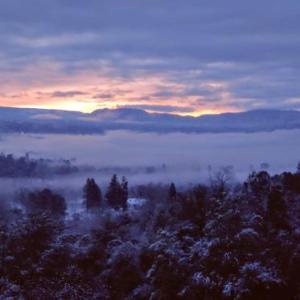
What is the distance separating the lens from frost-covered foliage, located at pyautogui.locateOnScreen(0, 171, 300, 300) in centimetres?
2017

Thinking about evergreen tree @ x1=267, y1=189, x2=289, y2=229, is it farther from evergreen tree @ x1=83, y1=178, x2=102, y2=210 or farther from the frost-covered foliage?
evergreen tree @ x1=83, y1=178, x2=102, y2=210

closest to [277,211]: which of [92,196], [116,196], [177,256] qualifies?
[177,256]

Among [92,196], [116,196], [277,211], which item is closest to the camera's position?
[277,211]

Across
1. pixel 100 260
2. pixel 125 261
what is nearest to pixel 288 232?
pixel 125 261

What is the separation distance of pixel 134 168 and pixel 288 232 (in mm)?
156904

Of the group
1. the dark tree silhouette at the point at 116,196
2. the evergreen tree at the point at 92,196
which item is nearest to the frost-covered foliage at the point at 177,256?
the dark tree silhouette at the point at 116,196

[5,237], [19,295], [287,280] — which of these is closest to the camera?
[287,280]

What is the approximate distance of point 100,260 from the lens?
27031 millimetres

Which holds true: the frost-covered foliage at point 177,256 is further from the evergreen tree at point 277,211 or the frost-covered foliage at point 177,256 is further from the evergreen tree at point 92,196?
the evergreen tree at point 92,196

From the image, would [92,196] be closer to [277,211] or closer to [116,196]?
[116,196]

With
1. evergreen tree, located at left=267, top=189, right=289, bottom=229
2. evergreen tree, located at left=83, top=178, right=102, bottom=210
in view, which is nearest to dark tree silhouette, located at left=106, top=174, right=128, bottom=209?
evergreen tree, located at left=83, top=178, right=102, bottom=210

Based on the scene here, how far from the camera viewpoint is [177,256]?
2233cm

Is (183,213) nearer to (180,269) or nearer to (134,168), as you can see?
(180,269)

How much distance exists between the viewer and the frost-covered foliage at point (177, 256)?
20172mm
